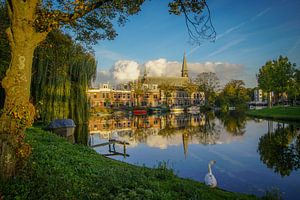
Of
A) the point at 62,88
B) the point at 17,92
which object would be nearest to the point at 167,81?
the point at 62,88

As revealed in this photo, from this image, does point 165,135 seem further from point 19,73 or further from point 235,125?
point 19,73

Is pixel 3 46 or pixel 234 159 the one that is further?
pixel 3 46

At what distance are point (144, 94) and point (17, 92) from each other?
74.6m

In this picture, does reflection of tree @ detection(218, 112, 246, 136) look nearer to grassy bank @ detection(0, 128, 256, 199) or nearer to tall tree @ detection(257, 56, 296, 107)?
tall tree @ detection(257, 56, 296, 107)

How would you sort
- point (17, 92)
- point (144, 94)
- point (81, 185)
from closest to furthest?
point (17, 92)
point (81, 185)
point (144, 94)

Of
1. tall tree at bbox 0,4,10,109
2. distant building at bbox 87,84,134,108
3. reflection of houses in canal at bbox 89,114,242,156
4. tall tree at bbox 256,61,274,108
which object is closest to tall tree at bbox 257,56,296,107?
tall tree at bbox 256,61,274,108

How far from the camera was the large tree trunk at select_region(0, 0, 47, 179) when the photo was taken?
165 inches

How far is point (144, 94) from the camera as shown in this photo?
7894 cm

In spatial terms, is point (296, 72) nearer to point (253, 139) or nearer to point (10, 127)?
point (253, 139)

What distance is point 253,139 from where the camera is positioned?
19.8 metres

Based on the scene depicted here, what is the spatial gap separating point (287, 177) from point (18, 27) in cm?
1177

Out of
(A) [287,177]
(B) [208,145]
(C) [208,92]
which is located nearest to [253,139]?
(B) [208,145]

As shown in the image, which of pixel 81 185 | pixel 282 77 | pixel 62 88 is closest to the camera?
pixel 81 185

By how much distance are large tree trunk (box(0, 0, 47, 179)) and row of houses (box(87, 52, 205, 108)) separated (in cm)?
5401
